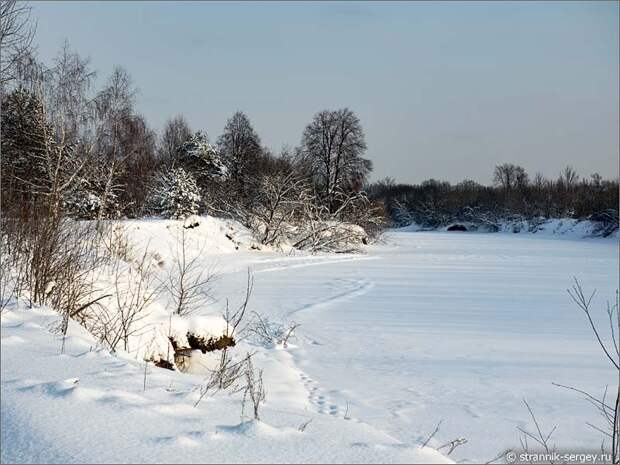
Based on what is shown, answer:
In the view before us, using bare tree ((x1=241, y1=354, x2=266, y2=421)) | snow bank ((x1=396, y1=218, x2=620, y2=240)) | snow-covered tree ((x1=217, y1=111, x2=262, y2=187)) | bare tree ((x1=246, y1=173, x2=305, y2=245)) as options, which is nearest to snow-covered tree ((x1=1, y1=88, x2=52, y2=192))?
bare tree ((x1=246, y1=173, x2=305, y2=245))

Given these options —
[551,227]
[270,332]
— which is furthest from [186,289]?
[551,227]

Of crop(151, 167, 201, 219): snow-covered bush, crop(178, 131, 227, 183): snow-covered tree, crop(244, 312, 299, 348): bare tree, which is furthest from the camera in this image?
crop(178, 131, 227, 183): snow-covered tree

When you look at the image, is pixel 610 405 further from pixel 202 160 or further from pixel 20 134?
pixel 202 160

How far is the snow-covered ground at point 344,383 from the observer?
6.86 feet

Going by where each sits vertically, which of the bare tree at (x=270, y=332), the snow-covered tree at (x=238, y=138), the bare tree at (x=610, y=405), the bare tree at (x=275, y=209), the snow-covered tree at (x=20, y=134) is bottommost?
the bare tree at (x=270, y=332)

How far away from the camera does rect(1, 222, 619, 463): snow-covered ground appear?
2.09 metres

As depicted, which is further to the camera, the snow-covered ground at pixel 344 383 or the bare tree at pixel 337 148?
the bare tree at pixel 337 148

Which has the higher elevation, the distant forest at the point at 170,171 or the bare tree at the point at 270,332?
the distant forest at the point at 170,171

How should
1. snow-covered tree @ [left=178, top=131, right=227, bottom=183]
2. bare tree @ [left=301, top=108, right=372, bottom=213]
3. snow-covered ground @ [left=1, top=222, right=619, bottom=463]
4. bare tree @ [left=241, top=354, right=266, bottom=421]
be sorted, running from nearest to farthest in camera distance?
snow-covered ground @ [left=1, top=222, right=619, bottom=463], bare tree @ [left=241, top=354, right=266, bottom=421], snow-covered tree @ [left=178, top=131, right=227, bottom=183], bare tree @ [left=301, top=108, right=372, bottom=213]

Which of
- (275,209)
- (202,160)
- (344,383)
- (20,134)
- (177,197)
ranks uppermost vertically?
(202,160)

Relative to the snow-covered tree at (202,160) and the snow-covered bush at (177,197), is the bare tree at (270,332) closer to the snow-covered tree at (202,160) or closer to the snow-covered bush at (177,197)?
the snow-covered bush at (177,197)

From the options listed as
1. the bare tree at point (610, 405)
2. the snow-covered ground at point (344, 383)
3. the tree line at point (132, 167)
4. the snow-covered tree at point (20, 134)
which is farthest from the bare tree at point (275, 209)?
the bare tree at point (610, 405)

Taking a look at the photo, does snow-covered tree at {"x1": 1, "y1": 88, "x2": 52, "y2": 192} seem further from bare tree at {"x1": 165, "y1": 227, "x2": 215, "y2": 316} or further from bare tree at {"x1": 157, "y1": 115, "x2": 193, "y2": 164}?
bare tree at {"x1": 157, "y1": 115, "x2": 193, "y2": 164}

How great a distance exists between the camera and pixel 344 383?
5.36 metres
